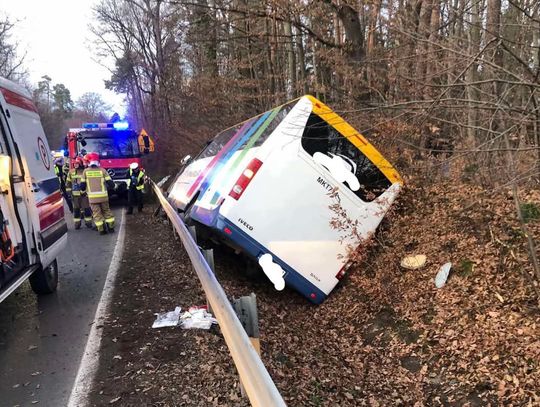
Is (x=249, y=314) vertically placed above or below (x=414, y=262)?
above

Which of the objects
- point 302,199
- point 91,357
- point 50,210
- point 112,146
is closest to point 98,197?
point 50,210

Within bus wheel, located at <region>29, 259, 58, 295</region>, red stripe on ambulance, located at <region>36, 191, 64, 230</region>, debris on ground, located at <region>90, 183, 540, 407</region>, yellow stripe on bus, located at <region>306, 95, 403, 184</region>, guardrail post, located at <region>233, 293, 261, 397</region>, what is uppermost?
yellow stripe on bus, located at <region>306, 95, 403, 184</region>

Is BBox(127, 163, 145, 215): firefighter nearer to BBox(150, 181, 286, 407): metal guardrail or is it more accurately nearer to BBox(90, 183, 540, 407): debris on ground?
BBox(90, 183, 540, 407): debris on ground

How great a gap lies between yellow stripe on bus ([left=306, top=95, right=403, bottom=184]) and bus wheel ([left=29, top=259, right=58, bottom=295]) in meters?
3.63

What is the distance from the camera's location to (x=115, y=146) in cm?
1509

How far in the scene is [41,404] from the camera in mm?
3268

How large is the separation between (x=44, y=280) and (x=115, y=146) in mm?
10150

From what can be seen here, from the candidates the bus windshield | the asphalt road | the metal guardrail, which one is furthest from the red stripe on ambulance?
the bus windshield

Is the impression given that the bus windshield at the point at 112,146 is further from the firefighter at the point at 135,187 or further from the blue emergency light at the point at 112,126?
the firefighter at the point at 135,187

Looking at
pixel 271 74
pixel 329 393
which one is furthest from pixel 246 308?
pixel 271 74

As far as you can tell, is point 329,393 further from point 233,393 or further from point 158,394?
point 158,394

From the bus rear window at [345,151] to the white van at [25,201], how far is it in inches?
120

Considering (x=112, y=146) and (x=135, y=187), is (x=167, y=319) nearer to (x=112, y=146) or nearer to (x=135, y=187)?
(x=135, y=187)

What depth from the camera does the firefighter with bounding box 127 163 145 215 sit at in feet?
42.7
